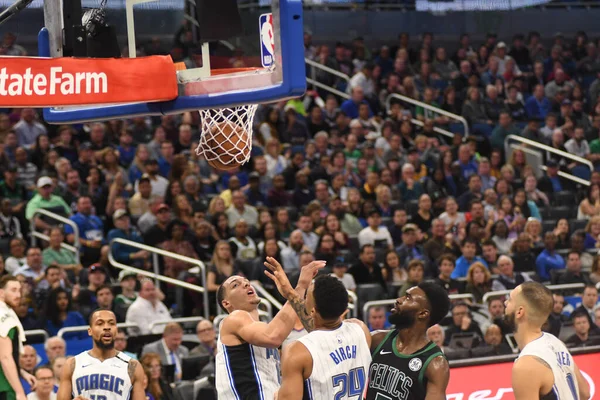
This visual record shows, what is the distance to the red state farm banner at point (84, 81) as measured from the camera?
5.80 meters

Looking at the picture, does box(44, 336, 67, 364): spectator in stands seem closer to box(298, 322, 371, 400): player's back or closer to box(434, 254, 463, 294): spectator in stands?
box(298, 322, 371, 400): player's back

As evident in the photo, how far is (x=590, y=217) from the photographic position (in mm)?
15641

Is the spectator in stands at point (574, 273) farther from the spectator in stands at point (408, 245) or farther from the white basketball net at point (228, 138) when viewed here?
the white basketball net at point (228, 138)

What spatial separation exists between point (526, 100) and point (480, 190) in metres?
4.55

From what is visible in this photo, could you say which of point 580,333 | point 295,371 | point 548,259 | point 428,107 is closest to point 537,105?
point 428,107

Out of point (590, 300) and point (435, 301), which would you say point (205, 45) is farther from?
point (590, 300)

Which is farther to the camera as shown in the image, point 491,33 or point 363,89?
point 491,33

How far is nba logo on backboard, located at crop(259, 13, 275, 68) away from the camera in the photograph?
20.0 feet

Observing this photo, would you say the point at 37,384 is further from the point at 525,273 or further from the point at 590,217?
the point at 590,217

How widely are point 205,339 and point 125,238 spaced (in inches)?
99.5

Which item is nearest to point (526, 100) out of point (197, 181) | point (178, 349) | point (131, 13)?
point (197, 181)

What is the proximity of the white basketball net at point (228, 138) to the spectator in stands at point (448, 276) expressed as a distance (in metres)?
6.40

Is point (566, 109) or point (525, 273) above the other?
point (566, 109)

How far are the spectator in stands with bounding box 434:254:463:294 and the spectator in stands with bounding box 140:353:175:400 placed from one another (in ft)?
13.5
